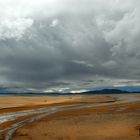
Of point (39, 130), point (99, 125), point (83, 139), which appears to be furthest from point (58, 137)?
point (99, 125)

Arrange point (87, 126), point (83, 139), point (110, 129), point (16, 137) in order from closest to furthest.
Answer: point (83, 139) < point (16, 137) < point (110, 129) < point (87, 126)

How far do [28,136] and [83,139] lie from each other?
685 centimetres

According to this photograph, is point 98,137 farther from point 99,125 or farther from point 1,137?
point 1,137

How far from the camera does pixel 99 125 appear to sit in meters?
38.7

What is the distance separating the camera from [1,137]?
1292 inches

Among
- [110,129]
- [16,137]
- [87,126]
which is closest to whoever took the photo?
[16,137]

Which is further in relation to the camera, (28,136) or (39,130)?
(39,130)

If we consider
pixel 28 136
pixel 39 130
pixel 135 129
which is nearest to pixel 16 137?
pixel 28 136

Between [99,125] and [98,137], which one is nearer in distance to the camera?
[98,137]

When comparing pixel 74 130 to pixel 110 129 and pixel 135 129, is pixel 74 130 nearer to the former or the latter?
pixel 110 129

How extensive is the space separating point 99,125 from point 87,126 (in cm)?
169

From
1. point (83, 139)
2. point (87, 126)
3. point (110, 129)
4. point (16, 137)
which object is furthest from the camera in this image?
point (87, 126)

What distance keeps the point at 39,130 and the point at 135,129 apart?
12.0m

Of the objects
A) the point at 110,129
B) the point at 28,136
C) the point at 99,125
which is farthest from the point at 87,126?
the point at 28,136
